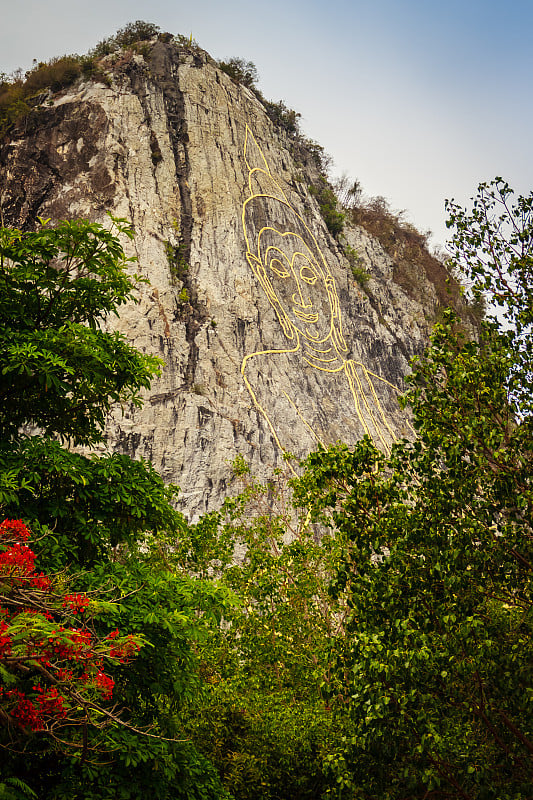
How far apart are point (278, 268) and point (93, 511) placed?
56.4 ft

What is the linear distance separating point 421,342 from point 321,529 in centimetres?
1408

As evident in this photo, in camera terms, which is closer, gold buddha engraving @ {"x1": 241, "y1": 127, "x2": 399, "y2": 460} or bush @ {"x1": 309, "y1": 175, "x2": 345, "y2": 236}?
gold buddha engraving @ {"x1": 241, "y1": 127, "x2": 399, "y2": 460}

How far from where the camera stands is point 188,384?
1745cm

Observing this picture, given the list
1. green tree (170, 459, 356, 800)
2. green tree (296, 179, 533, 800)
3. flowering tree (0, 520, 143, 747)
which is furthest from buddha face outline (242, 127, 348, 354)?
flowering tree (0, 520, 143, 747)

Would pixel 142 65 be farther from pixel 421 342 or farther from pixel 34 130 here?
pixel 421 342

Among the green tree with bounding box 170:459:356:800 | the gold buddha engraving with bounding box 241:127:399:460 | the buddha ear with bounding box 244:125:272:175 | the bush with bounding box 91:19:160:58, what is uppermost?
the bush with bounding box 91:19:160:58

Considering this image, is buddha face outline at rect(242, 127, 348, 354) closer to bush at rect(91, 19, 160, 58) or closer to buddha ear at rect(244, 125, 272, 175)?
buddha ear at rect(244, 125, 272, 175)

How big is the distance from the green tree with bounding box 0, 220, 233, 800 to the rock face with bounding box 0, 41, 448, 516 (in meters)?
9.45

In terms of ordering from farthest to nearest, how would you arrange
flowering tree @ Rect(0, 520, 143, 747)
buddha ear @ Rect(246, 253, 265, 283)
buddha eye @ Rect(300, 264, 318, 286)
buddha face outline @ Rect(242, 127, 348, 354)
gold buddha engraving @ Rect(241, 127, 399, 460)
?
buddha eye @ Rect(300, 264, 318, 286) < buddha face outline @ Rect(242, 127, 348, 354) < buddha ear @ Rect(246, 253, 265, 283) < gold buddha engraving @ Rect(241, 127, 399, 460) < flowering tree @ Rect(0, 520, 143, 747)

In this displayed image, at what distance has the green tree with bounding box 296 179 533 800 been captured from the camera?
5.24m

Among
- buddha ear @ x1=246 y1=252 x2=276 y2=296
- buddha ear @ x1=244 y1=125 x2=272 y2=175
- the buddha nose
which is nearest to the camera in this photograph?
buddha ear @ x1=246 y1=252 x2=276 y2=296

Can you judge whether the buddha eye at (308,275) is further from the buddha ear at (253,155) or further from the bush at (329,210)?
the bush at (329,210)

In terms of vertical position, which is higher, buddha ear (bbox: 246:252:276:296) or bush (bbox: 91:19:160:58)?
bush (bbox: 91:19:160:58)

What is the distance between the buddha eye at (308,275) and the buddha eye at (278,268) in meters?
0.91
